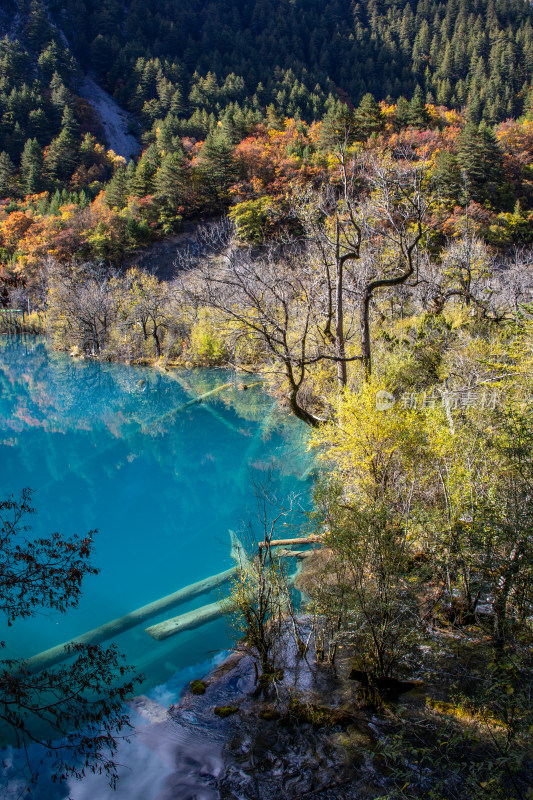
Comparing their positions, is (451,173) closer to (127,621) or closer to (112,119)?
(127,621)

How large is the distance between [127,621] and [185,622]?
1.17 meters

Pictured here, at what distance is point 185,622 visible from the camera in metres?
9.02

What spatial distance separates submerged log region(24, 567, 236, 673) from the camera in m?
8.09

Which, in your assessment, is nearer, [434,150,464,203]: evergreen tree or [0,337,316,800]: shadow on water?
[0,337,316,800]: shadow on water

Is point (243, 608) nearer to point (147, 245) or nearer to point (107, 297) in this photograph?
point (107, 297)

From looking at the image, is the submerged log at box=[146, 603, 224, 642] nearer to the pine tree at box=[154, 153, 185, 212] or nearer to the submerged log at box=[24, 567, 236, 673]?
the submerged log at box=[24, 567, 236, 673]

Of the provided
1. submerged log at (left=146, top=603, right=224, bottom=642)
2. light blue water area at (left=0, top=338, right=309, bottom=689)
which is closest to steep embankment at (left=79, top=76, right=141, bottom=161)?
light blue water area at (left=0, top=338, right=309, bottom=689)

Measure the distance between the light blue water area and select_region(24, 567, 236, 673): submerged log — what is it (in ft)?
0.70

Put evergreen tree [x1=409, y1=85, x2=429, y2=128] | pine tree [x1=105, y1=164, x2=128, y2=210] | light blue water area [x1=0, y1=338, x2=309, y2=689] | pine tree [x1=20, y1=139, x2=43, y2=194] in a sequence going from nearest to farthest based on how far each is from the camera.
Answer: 1. light blue water area [x1=0, y1=338, x2=309, y2=689]
2. evergreen tree [x1=409, y1=85, x2=429, y2=128]
3. pine tree [x1=105, y1=164, x2=128, y2=210]
4. pine tree [x1=20, y1=139, x2=43, y2=194]

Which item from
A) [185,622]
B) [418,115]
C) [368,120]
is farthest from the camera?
[418,115]

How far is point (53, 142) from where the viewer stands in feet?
238

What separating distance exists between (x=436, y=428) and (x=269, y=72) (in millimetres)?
98301

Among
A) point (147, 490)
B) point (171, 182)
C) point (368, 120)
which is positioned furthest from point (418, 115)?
point (147, 490)

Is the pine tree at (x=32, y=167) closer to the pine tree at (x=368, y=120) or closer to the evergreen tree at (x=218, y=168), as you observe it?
the evergreen tree at (x=218, y=168)
